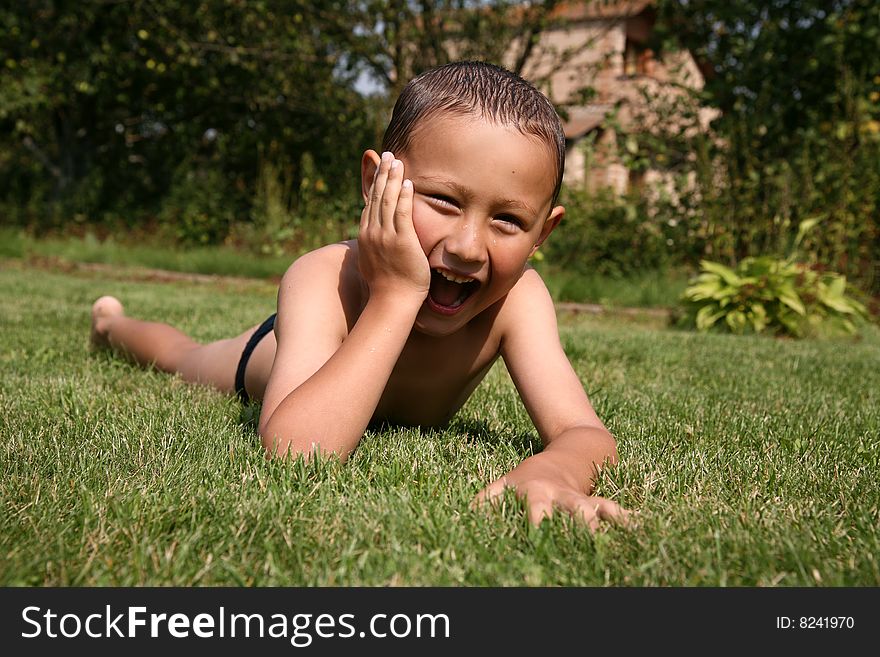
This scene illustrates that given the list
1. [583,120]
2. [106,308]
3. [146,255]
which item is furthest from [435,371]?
[583,120]

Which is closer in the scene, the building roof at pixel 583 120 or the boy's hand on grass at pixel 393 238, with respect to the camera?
the boy's hand on grass at pixel 393 238

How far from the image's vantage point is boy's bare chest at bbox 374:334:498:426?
233cm

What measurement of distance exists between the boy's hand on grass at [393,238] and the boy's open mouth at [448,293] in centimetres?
10

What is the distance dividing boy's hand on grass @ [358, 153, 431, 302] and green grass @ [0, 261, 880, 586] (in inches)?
17.7

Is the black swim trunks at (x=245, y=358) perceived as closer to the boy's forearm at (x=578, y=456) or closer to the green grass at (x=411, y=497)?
the green grass at (x=411, y=497)

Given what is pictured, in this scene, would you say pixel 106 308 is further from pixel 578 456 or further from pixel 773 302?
pixel 773 302

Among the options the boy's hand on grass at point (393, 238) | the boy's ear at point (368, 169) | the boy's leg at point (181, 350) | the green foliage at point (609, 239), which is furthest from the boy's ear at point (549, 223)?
the green foliage at point (609, 239)

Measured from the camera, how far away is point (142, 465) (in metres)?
1.89

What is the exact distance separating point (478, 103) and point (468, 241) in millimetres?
338

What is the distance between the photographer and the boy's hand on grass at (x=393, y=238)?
6.26ft

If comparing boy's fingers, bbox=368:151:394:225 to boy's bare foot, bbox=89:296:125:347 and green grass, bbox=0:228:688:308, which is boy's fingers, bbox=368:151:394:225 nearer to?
boy's bare foot, bbox=89:296:125:347

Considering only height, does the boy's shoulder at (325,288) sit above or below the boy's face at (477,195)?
below

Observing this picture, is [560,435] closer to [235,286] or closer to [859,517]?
[859,517]
